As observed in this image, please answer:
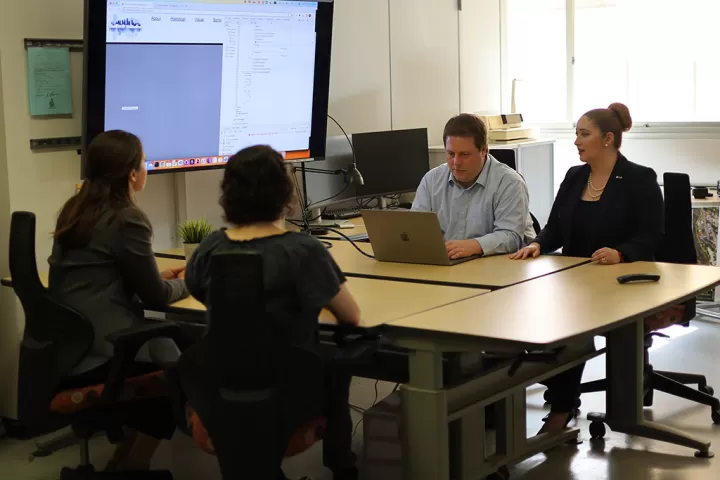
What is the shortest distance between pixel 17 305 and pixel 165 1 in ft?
4.54

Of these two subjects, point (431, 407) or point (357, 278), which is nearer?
point (431, 407)

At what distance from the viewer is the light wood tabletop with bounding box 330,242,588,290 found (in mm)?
3162

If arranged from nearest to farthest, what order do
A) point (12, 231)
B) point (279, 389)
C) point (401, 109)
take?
point (279, 389), point (12, 231), point (401, 109)

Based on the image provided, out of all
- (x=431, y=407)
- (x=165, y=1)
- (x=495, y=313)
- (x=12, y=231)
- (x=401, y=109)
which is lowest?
(x=431, y=407)

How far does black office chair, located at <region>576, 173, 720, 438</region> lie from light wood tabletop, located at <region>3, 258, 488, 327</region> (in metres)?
1.11

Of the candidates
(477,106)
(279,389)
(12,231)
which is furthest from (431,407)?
(477,106)

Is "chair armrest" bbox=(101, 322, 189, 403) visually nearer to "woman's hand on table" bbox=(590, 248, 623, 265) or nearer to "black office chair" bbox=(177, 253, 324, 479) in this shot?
"black office chair" bbox=(177, 253, 324, 479)

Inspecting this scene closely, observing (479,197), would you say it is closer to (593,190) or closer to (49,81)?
(593,190)

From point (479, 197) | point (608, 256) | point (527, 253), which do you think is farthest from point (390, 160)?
point (608, 256)

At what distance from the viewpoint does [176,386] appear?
255cm

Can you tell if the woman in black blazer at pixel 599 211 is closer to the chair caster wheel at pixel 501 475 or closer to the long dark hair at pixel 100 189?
the chair caster wheel at pixel 501 475

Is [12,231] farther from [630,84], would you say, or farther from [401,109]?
[630,84]

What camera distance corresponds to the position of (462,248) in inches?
140

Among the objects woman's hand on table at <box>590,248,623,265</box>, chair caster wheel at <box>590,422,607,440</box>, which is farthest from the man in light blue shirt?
chair caster wheel at <box>590,422,607,440</box>
